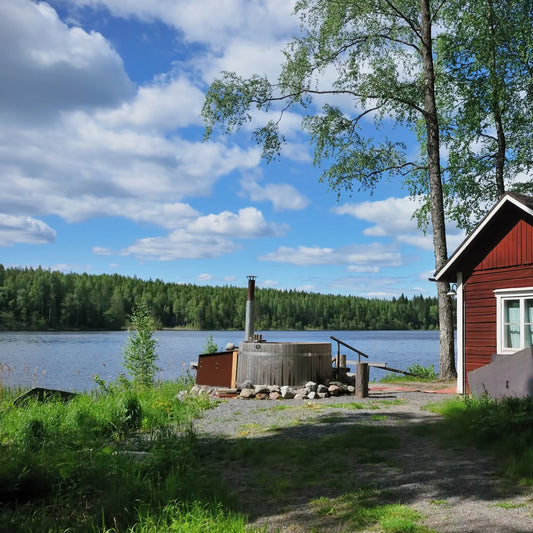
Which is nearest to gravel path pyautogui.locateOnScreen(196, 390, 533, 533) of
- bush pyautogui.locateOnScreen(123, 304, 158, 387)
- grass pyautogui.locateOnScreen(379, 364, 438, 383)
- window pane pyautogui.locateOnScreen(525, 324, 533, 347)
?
window pane pyautogui.locateOnScreen(525, 324, 533, 347)

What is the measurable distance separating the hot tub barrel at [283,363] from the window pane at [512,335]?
469 cm

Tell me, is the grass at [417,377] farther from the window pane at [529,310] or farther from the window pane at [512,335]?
the window pane at [529,310]

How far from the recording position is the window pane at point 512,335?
43.5ft

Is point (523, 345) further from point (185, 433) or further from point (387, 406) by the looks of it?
point (185, 433)

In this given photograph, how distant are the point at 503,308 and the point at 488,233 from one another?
6.30 ft

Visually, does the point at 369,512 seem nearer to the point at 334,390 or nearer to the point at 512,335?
the point at 334,390

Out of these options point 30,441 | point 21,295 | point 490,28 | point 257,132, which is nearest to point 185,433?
point 30,441

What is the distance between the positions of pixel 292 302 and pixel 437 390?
4502 inches

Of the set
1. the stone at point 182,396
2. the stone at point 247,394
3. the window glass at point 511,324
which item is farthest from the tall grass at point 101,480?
the window glass at point 511,324

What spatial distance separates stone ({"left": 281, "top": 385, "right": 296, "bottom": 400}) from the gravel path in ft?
7.98

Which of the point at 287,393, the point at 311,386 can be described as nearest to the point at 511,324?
the point at 311,386

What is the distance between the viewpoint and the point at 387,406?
12.5 meters

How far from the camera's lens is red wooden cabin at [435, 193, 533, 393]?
42.5 ft

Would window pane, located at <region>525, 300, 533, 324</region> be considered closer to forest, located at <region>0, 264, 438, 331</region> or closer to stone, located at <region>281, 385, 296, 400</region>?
stone, located at <region>281, 385, 296, 400</region>
